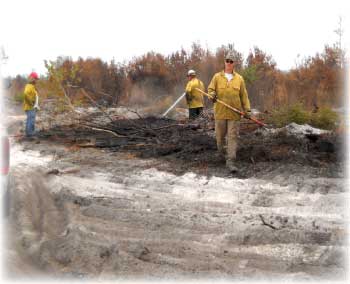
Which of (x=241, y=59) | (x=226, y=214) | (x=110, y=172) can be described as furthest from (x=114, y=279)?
(x=241, y=59)

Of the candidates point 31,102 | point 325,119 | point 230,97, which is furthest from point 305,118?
point 31,102

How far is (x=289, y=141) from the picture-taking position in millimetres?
9461

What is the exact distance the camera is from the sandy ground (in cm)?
452

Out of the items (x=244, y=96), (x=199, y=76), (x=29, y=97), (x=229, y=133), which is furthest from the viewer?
(x=199, y=76)

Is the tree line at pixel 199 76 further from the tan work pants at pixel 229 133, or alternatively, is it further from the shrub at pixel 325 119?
the tan work pants at pixel 229 133

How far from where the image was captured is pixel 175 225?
5.67 meters

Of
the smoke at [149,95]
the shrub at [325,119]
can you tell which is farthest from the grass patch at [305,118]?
the smoke at [149,95]

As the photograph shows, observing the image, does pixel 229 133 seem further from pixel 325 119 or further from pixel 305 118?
pixel 325 119

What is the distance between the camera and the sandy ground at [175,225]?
178 inches

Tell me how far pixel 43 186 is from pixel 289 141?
16.1 feet

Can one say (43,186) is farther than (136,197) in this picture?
Yes

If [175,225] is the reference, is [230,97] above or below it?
above

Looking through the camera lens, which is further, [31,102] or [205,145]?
[31,102]

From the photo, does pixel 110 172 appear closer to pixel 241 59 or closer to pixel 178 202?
pixel 178 202
